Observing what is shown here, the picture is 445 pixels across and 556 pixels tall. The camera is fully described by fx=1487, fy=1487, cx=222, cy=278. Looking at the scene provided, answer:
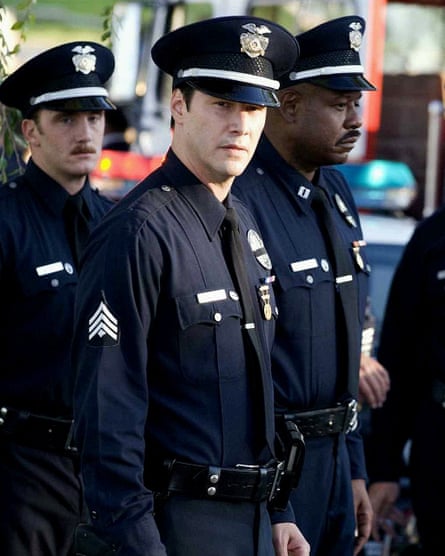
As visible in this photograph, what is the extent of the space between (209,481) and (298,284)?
1.04 m

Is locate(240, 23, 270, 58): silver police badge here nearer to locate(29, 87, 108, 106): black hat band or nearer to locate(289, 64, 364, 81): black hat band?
locate(289, 64, 364, 81): black hat band

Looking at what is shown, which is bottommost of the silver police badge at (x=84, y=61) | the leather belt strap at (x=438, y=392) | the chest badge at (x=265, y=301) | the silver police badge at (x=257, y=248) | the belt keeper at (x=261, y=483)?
the leather belt strap at (x=438, y=392)

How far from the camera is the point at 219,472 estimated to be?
355cm

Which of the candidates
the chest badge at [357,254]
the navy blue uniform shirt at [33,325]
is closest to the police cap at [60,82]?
the navy blue uniform shirt at [33,325]

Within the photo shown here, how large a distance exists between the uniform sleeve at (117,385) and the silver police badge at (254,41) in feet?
1.89

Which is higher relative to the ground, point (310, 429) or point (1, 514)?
point (310, 429)

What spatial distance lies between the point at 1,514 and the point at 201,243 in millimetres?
1729

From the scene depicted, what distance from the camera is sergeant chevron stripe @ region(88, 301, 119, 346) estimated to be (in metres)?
3.37

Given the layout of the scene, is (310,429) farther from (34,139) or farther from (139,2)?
(139,2)

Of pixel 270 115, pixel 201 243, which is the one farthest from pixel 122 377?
pixel 270 115

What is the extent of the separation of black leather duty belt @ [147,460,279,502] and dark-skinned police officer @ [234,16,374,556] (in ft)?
2.19

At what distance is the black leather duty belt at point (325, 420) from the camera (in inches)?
172

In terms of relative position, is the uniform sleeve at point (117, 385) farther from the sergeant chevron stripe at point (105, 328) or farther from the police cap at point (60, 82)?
the police cap at point (60, 82)

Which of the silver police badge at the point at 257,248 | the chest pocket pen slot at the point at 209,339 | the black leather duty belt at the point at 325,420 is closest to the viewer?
the chest pocket pen slot at the point at 209,339
